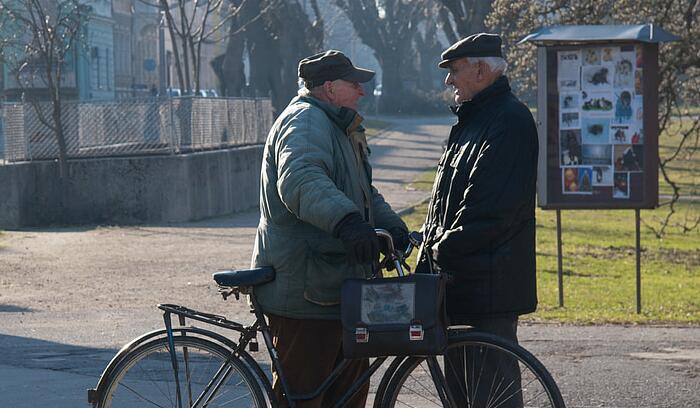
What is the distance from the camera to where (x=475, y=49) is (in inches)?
199

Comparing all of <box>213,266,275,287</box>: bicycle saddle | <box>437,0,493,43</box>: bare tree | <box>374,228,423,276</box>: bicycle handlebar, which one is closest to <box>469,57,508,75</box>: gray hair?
<box>374,228,423,276</box>: bicycle handlebar

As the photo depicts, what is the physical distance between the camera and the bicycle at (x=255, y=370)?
491cm

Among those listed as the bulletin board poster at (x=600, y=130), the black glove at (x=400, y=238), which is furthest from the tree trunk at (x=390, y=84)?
the black glove at (x=400, y=238)

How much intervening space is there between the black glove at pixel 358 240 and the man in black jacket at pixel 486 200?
0.50 metres

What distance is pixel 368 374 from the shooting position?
4.99m

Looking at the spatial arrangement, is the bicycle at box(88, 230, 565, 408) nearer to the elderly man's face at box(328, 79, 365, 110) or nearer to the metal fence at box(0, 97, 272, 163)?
the elderly man's face at box(328, 79, 365, 110)

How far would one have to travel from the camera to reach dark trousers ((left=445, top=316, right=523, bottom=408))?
16.1 feet

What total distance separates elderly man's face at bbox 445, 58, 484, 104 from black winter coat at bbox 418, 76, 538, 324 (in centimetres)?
3

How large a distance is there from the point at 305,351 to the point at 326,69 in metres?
1.07

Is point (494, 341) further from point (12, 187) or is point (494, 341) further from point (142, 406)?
point (12, 187)

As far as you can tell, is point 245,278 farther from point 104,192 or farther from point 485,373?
point 104,192

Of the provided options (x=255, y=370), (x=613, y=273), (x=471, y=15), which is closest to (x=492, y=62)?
(x=255, y=370)

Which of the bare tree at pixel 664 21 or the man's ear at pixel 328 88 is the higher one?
the bare tree at pixel 664 21

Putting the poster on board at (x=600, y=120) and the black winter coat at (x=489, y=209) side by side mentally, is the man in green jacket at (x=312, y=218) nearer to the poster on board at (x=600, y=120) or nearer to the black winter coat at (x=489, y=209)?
the black winter coat at (x=489, y=209)
